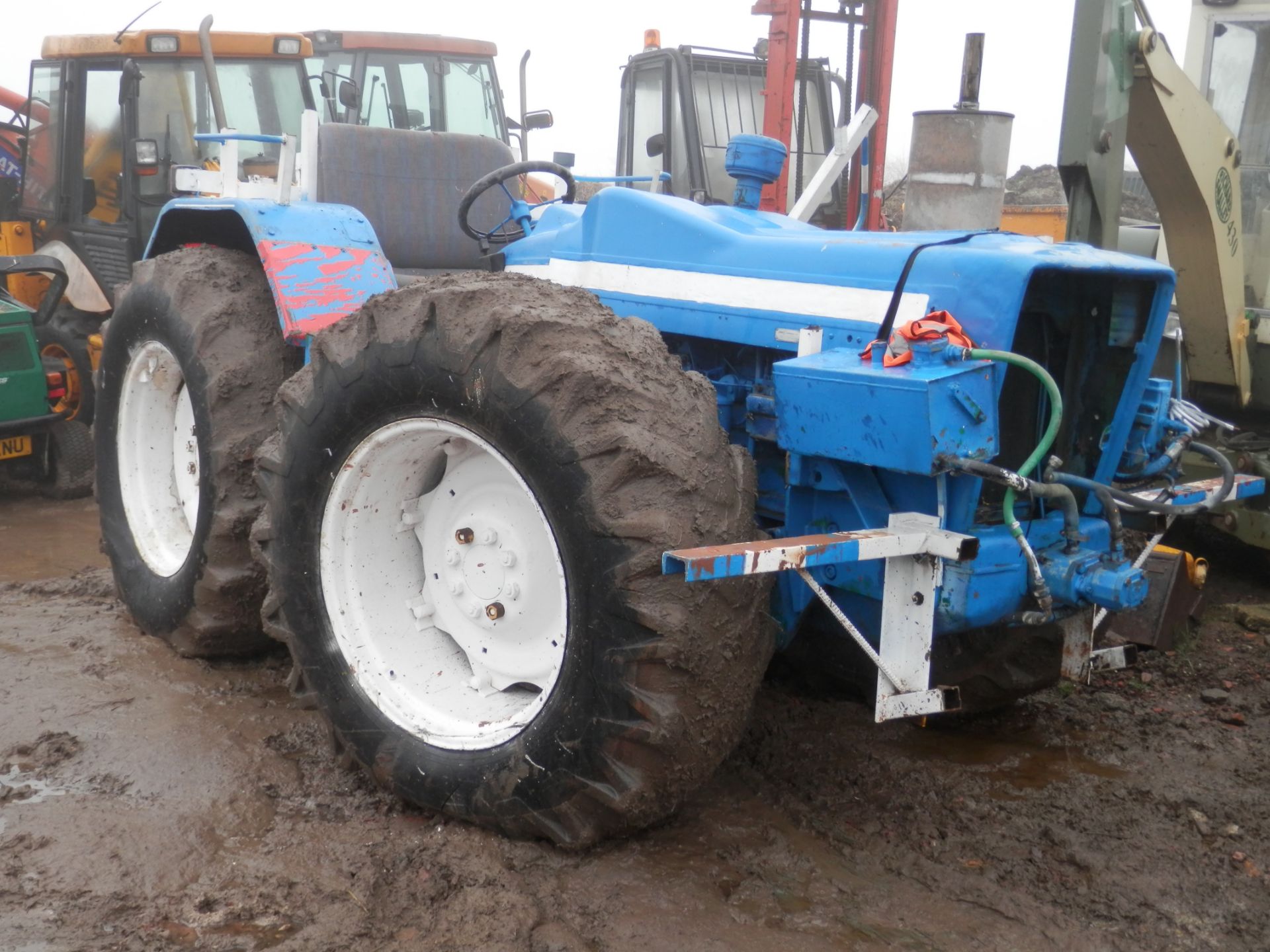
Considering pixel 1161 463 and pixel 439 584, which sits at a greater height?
pixel 1161 463

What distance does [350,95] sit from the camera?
7402 mm

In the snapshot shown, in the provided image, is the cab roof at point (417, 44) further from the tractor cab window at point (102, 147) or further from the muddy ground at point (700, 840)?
the muddy ground at point (700, 840)

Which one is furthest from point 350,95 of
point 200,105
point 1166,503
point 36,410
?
point 1166,503

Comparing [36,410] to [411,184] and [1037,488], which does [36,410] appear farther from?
[1037,488]

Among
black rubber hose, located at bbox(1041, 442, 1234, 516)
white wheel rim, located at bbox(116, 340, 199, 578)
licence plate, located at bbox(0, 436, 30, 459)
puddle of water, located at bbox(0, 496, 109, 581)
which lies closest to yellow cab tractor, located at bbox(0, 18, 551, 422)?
licence plate, located at bbox(0, 436, 30, 459)

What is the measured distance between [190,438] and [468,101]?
6257mm

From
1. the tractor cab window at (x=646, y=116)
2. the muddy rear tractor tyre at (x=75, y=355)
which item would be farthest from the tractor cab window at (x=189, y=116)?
the tractor cab window at (x=646, y=116)

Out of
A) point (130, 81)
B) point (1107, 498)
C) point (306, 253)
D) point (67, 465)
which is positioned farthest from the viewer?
point (130, 81)

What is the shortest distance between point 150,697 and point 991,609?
242 centimetres

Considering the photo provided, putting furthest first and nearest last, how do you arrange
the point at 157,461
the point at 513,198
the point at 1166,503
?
the point at 157,461 < the point at 513,198 < the point at 1166,503

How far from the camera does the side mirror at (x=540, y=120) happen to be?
27.7 feet

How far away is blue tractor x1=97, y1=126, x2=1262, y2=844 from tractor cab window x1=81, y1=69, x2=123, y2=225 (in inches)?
160

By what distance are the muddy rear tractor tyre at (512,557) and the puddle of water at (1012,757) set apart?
3.30 feet

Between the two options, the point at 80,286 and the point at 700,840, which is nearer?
the point at 700,840
